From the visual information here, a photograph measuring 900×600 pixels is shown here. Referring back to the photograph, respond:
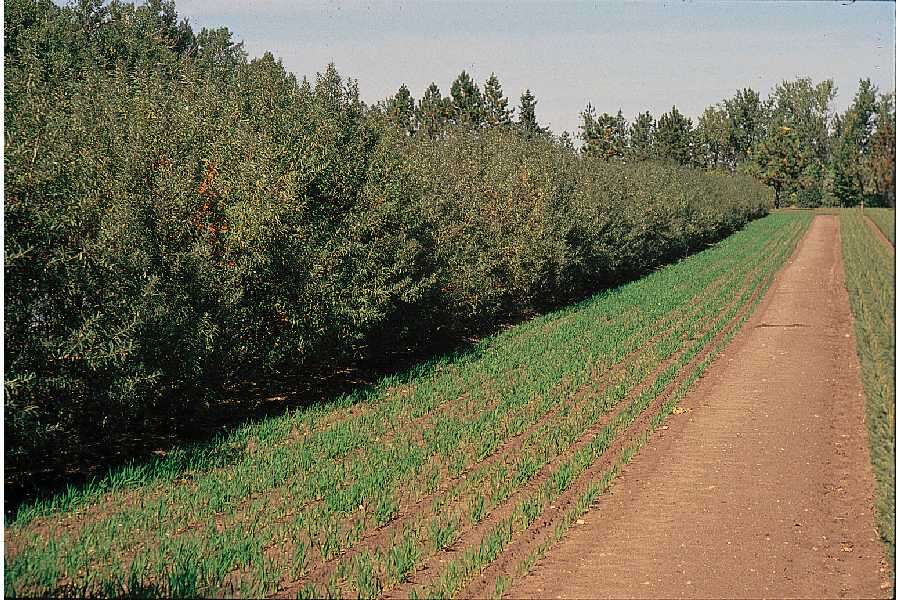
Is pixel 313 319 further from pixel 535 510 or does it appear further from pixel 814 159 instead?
pixel 814 159

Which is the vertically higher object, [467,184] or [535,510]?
[467,184]

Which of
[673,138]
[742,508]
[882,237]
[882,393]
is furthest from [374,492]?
[673,138]

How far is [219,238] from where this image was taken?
1161cm

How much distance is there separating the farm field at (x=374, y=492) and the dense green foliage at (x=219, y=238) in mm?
1032

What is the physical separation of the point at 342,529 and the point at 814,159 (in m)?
92.9

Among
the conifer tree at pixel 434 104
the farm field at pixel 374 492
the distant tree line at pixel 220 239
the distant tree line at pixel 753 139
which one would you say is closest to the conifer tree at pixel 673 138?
the distant tree line at pixel 753 139

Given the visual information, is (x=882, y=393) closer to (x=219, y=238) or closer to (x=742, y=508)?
(x=742, y=508)

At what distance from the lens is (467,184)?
2020 cm

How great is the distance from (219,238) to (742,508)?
7.06m

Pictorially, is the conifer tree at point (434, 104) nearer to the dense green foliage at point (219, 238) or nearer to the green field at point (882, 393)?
the dense green foliage at point (219, 238)

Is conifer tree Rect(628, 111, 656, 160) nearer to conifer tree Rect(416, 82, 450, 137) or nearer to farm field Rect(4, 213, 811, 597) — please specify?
conifer tree Rect(416, 82, 450, 137)

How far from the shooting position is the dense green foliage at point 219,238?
869 centimetres

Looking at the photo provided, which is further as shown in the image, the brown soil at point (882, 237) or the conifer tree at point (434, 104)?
the conifer tree at point (434, 104)

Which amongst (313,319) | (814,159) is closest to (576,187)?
(313,319)
